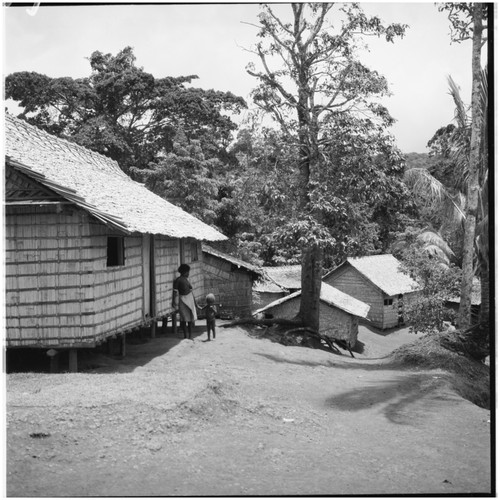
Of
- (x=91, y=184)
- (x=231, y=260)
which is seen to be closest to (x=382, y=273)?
(x=231, y=260)

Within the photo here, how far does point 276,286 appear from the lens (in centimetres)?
2752

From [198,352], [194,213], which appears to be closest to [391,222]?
[194,213]

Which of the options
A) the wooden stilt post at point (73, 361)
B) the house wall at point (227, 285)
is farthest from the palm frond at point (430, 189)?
the wooden stilt post at point (73, 361)

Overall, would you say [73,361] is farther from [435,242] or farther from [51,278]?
[435,242]

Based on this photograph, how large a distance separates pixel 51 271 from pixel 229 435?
4.50 metres

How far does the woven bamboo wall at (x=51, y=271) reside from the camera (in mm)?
9711

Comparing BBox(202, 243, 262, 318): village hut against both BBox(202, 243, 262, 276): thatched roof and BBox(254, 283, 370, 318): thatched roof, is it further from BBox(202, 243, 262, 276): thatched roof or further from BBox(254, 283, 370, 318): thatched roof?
BBox(254, 283, 370, 318): thatched roof

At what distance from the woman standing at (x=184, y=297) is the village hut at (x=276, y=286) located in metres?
11.8

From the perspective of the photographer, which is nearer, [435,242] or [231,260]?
[231,260]

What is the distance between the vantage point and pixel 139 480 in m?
5.84

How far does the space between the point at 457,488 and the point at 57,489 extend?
13.7 ft

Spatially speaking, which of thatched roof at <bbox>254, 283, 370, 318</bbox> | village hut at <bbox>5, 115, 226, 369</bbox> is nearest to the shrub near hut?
thatched roof at <bbox>254, 283, 370, 318</bbox>

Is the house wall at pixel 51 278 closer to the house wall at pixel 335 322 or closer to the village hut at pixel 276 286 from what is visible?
the house wall at pixel 335 322

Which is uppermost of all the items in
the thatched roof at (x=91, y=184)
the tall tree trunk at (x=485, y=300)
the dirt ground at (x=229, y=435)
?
the thatched roof at (x=91, y=184)
